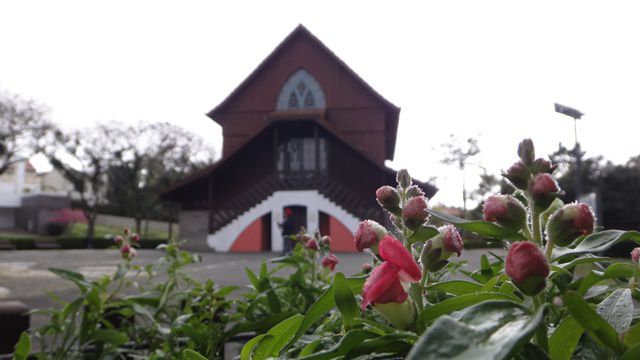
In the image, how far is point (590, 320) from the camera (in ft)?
1.61

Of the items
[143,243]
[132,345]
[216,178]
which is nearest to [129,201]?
[143,243]

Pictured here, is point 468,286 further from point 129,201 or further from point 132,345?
point 129,201

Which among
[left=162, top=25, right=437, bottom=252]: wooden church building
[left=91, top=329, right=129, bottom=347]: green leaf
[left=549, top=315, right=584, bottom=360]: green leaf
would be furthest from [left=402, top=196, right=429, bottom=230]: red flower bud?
[left=162, top=25, right=437, bottom=252]: wooden church building

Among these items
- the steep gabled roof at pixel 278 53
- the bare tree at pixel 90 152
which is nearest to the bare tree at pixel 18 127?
the bare tree at pixel 90 152

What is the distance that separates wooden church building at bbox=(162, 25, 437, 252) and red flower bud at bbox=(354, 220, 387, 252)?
1562cm

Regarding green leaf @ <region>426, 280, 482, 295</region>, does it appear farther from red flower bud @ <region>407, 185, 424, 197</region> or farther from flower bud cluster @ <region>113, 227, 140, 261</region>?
flower bud cluster @ <region>113, 227, 140, 261</region>

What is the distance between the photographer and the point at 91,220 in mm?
31016

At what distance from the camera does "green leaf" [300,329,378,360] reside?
1.61ft

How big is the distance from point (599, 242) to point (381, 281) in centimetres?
29

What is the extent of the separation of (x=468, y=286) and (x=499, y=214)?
12 centimetres

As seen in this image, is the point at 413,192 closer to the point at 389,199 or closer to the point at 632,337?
the point at 389,199

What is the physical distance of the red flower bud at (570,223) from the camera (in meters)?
0.60

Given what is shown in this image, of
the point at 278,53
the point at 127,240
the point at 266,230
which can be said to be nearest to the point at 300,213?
the point at 266,230

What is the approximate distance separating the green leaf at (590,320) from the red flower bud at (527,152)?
0.81ft
